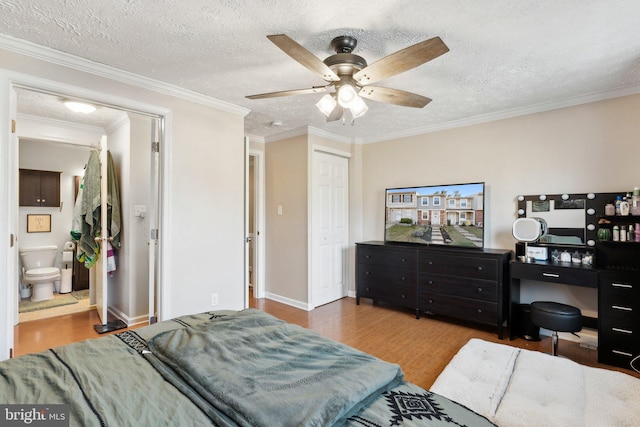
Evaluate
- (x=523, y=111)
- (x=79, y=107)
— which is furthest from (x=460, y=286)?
(x=79, y=107)

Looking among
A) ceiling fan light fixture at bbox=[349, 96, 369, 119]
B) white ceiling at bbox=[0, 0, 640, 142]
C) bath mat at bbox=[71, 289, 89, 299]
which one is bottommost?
bath mat at bbox=[71, 289, 89, 299]

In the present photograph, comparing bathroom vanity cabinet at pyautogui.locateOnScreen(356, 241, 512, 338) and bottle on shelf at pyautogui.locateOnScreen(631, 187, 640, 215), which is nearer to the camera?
bottle on shelf at pyautogui.locateOnScreen(631, 187, 640, 215)

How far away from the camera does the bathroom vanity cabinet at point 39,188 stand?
15.2 feet

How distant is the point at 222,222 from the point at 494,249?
2989 millimetres

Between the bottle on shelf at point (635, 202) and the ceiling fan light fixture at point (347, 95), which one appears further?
the bottle on shelf at point (635, 202)

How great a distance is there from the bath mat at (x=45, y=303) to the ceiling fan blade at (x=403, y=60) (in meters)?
4.74

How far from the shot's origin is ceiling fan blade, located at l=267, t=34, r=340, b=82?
156cm

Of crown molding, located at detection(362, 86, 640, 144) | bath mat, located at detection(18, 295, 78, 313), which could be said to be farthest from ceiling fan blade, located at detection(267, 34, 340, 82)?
bath mat, located at detection(18, 295, 78, 313)

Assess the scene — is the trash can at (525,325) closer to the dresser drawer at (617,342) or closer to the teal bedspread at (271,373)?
the dresser drawer at (617,342)

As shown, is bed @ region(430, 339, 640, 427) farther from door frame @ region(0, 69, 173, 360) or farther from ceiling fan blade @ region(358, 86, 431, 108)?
door frame @ region(0, 69, 173, 360)

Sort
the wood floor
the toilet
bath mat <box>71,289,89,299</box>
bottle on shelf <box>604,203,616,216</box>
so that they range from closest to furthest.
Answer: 1. the wood floor
2. bottle on shelf <box>604,203,616,216</box>
3. the toilet
4. bath mat <box>71,289,89,299</box>

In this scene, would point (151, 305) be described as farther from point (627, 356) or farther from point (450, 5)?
point (627, 356)

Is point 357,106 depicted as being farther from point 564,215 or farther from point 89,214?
point 89,214

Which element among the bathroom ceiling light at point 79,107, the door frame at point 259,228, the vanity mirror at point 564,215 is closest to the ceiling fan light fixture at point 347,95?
the vanity mirror at point 564,215
